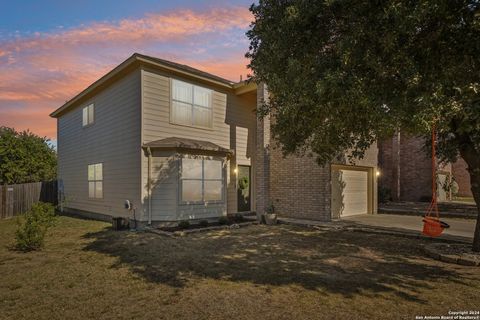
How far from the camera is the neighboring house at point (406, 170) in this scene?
86.4 ft

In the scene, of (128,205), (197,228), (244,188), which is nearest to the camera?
(197,228)

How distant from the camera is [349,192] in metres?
15.8

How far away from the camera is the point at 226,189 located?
1475cm

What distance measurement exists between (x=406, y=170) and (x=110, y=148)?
25195 millimetres

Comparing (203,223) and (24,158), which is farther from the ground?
(24,158)

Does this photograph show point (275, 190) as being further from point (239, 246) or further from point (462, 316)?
point (462, 316)

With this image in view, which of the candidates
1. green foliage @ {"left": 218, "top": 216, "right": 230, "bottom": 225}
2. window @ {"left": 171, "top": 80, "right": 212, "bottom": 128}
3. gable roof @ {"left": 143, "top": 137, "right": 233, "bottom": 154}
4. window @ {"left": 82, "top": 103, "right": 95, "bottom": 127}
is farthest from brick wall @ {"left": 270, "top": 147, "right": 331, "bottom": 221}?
window @ {"left": 82, "top": 103, "right": 95, "bottom": 127}

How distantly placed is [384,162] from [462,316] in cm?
2468

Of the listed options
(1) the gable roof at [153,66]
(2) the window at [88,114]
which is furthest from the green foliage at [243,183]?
(2) the window at [88,114]

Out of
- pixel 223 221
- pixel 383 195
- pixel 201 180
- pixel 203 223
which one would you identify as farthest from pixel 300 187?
pixel 383 195

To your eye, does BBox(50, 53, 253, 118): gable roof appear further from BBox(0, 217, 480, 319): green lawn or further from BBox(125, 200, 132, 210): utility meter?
BBox(0, 217, 480, 319): green lawn

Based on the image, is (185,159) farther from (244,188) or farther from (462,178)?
(462,178)

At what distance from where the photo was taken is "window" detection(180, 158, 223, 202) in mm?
12945

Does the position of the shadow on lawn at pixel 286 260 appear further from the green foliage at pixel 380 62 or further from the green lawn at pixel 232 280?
the green foliage at pixel 380 62
